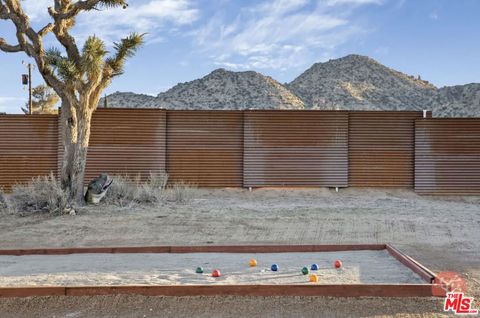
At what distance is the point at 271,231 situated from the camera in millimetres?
10633

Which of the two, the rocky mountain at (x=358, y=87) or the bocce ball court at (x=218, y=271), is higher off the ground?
the rocky mountain at (x=358, y=87)

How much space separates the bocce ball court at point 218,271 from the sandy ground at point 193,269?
11 millimetres

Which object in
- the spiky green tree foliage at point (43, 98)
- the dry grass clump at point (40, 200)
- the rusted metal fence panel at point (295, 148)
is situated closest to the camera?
the dry grass clump at point (40, 200)

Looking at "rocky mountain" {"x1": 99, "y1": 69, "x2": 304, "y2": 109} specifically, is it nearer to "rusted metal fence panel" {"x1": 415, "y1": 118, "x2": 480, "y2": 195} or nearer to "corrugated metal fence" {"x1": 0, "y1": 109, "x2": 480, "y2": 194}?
"corrugated metal fence" {"x1": 0, "y1": 109, "x2": 480, "y2": 194}

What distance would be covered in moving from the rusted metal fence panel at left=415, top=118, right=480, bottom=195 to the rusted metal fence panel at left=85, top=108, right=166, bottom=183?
24.9 ft

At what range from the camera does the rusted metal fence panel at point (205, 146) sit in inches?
639

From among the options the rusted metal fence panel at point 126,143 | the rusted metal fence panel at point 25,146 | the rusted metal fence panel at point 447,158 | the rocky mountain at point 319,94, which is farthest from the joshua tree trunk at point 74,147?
the rocky mountain at point 319,94

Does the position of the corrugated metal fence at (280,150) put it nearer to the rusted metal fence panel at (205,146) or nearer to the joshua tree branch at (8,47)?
the rusted metal fence panel at (205,146)

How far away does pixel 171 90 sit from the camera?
1834 inches

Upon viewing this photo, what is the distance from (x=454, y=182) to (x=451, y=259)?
856 cm

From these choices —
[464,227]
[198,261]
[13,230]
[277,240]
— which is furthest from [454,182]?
[13,230]

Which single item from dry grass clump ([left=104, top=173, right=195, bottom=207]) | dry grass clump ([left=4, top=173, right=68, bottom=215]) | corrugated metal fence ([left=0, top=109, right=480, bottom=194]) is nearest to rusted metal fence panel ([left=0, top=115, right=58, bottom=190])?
corrugated metal fence ([left=0, top=109, right=480, bottom=194])

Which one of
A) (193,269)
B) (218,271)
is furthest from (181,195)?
(218,271)

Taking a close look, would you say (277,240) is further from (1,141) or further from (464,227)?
(1,141)
